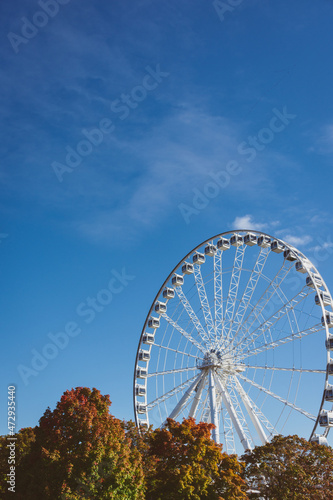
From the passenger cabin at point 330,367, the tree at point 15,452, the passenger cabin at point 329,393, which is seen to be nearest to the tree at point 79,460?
the tree at point 15,452

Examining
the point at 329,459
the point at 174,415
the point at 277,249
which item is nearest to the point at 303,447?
the point at 329,459

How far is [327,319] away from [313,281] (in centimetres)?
331

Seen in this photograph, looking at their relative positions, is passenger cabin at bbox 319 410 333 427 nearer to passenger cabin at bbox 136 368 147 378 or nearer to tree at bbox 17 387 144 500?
tree at bbox 17 387 144 500

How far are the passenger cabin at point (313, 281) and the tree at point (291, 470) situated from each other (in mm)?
12258

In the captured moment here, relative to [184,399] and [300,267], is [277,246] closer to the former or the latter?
[300,267]

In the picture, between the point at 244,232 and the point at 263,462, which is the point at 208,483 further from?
the point at 244,232

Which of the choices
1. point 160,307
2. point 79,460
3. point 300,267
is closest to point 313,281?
point 300,267

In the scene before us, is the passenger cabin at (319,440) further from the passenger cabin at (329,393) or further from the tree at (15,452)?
the tree at (15,452)

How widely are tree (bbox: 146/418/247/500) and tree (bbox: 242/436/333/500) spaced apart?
54.2 inches

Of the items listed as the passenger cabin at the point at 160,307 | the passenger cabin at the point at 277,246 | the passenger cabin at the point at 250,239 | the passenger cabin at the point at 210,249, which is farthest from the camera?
the passenger cabin at the point at 160,307

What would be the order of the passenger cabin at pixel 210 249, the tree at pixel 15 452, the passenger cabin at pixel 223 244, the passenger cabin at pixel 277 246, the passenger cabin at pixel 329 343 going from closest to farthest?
the tree at pixel 15 452 → the passenger cabin at pixel 329 343 → the passenger cabin at pixel 277 246 → the passenger cabin at pixel 223 244 → the passenger cabin at pixel 210 249

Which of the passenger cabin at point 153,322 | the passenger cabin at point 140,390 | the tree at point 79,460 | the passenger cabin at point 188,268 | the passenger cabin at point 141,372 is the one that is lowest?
the tree at point 79,460

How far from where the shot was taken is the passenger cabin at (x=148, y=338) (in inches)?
2243

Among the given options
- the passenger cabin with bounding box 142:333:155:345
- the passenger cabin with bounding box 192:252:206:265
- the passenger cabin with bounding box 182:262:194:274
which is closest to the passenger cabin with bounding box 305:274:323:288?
the passenger cabin with bounding box 192:252:206:265
